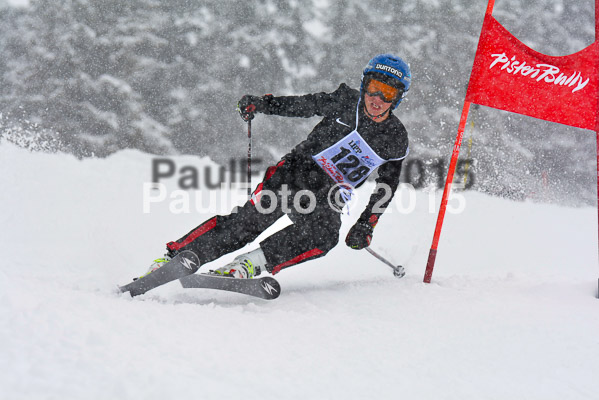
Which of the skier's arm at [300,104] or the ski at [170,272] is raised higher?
the skier's arm at [300,104]

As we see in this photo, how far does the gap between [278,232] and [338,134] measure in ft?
3.13

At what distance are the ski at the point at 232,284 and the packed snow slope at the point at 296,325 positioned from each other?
0.35 feet

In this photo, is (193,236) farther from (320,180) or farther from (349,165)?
(349,165)

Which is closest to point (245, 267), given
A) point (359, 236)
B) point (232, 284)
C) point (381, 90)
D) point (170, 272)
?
point (232, 284)

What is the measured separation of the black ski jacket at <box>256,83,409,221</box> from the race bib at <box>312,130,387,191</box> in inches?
1.5

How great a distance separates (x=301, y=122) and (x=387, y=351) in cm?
1391

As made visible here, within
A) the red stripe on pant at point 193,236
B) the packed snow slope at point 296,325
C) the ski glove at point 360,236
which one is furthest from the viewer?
the ski glove at point 360,236

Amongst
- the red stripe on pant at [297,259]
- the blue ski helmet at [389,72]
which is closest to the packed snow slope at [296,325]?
the red stripe on pant at [297,259]

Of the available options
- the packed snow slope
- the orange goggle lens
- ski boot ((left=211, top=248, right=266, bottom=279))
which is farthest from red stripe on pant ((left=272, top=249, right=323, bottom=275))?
the orange goggle lens

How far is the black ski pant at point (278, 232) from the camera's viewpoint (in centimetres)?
362

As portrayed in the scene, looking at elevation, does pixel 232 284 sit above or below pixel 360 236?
below

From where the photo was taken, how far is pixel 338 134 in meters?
3.85

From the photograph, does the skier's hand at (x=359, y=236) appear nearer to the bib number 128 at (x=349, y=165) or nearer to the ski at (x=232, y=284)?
the bib number 128 at (x=349, y=165)

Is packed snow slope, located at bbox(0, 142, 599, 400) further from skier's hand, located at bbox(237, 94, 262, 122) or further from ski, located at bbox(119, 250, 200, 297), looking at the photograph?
skier's hand, located at bbox(237, 94, 262, 122)
